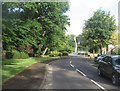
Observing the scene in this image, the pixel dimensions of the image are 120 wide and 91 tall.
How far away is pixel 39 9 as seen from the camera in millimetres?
58312

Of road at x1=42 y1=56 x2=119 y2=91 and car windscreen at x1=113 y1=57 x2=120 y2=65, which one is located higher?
car windscreen at x1=113 y1=57 x2=120 y2=65

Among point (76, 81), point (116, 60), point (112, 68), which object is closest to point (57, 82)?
point (76, 81)

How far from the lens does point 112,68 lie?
59.6 feet

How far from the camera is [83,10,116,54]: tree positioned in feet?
209

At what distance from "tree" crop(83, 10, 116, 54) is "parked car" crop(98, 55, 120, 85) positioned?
4228cm

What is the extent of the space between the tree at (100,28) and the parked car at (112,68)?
1665 inches

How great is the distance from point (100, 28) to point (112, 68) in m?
46.4

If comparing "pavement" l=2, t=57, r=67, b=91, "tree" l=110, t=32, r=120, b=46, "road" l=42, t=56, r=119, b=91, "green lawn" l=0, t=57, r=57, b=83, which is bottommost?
"road" l=42, t=56, r=119, b=91

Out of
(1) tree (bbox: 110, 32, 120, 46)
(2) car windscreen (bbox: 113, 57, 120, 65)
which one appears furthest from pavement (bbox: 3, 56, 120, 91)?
(1) tree (bbox: 110, 32, 120, 46)

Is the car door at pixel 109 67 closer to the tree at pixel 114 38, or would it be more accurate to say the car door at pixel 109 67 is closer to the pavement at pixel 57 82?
the pavement at pixel 57 82

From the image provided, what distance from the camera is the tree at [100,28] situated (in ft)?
209

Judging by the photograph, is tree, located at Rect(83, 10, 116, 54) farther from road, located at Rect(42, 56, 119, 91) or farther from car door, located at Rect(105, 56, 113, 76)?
car door, located at Rect(105, 56, 113, 76)

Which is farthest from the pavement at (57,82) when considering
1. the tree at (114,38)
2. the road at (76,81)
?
the tree at (114,38)

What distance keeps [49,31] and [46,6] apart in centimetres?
533
